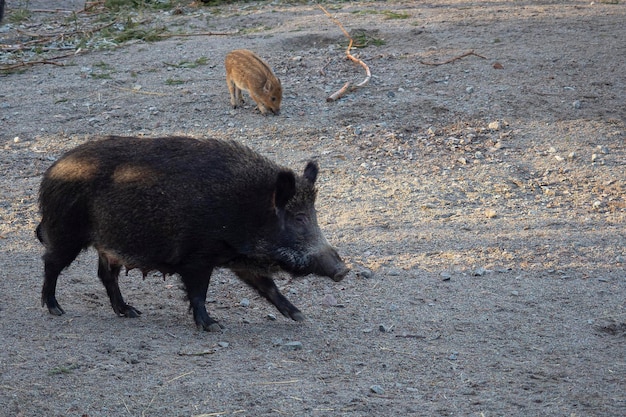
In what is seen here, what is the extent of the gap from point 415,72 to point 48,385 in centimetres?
692

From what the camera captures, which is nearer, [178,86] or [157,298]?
[157,298]

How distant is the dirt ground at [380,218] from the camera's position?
427cm

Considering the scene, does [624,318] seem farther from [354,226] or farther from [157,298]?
[157,298]

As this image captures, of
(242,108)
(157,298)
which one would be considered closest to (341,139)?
(242,108)

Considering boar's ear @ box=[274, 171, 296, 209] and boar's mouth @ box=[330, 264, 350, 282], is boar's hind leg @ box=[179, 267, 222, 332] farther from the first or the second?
boar's mouth @ box=[330, 264, 350, 282]

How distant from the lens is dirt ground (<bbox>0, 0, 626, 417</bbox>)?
14.0 ft

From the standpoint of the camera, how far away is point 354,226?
6.77 m

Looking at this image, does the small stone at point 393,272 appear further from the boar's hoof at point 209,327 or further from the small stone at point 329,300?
the boar's hoof at point 209,327

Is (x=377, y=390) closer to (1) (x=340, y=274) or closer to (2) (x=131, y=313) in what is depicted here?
(1) (x=340, y=274)

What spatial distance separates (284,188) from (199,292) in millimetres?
788

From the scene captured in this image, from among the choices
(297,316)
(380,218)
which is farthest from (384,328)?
(380,218)

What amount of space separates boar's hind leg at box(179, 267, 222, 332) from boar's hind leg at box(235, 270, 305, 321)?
13.3 inches

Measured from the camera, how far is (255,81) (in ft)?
30.3

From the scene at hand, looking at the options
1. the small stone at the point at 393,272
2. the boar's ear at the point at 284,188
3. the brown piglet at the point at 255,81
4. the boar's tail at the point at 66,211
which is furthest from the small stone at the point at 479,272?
the brown piglet at the point at 255,81
